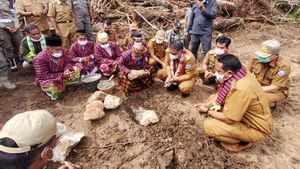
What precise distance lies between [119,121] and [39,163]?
2.47 meters

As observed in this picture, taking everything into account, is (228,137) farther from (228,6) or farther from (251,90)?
(228,6)

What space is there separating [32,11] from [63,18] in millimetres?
804

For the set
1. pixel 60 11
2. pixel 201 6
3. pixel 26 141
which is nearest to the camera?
pixel 26 141

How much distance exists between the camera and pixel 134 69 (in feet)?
16.9

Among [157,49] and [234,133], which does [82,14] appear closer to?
[157,49]

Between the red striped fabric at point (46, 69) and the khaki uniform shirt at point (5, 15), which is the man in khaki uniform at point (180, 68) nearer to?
the red striped fabric at point (46, 69)

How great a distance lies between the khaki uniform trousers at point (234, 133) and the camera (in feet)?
11.4

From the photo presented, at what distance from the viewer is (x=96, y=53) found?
5.62m

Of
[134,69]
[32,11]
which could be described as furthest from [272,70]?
[32,11]

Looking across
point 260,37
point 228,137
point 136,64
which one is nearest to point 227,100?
point 228,137

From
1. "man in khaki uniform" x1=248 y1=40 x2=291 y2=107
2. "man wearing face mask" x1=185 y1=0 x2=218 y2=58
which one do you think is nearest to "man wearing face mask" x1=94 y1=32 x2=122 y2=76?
"man wearing face mask" x1=185 y1=0 x2=218 y2=58

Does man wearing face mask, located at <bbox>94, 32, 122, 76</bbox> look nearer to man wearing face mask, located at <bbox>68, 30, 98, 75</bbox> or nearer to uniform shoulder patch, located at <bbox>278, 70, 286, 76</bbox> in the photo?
man wearing face mask, located at <bbox>68, 30, 98, 75</bbox>

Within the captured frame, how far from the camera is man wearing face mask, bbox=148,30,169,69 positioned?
5.70m

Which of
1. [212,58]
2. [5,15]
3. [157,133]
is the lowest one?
[157,133]
